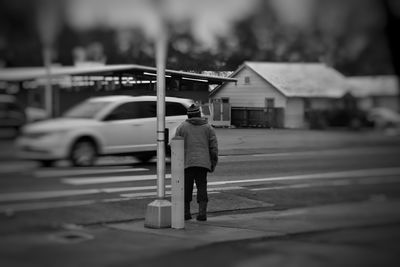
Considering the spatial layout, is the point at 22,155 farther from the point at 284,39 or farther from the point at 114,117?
the point at 284,39

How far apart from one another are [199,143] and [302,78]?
58.8 inches

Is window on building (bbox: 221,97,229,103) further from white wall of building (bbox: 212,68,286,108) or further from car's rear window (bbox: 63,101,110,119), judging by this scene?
car's rear window (bbox: 63,101,110,119)

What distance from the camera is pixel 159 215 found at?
8.24m

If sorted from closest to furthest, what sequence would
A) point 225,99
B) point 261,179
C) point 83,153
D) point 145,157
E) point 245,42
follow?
point 83,153 < point 145,157 < point 245,42 < point 225,99 < point 261,179

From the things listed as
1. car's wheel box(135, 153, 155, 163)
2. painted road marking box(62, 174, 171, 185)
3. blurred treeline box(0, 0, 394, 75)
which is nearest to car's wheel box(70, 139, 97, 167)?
painted road marking box(62, 174, 171, 185)

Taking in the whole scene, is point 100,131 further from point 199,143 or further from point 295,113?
point 295,113

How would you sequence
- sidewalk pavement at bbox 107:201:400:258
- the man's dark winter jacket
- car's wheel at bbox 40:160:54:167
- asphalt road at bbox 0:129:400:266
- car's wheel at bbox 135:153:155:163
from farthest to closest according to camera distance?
1. the man's dark winter jacket
2. car's wheel at bbox 135:153:155:163
3. sidewalk pavement at bbox 107:201:400:258
4. asphalt road at bbox 0:129:400:266
5. car's wheel at bbox 40:160:54:167

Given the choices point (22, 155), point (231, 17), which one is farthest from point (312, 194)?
point (22, 155)

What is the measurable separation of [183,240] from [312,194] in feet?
13.3

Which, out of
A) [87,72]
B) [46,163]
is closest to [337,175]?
[87,72]

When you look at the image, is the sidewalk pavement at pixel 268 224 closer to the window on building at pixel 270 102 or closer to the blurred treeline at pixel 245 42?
the window on building at pixel 270 102

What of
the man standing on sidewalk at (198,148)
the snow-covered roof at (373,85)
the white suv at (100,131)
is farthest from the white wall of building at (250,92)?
the snow-covered roof at (373,85)

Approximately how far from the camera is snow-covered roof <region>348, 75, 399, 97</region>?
716 centimetres

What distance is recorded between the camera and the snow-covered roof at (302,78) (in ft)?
27.7
